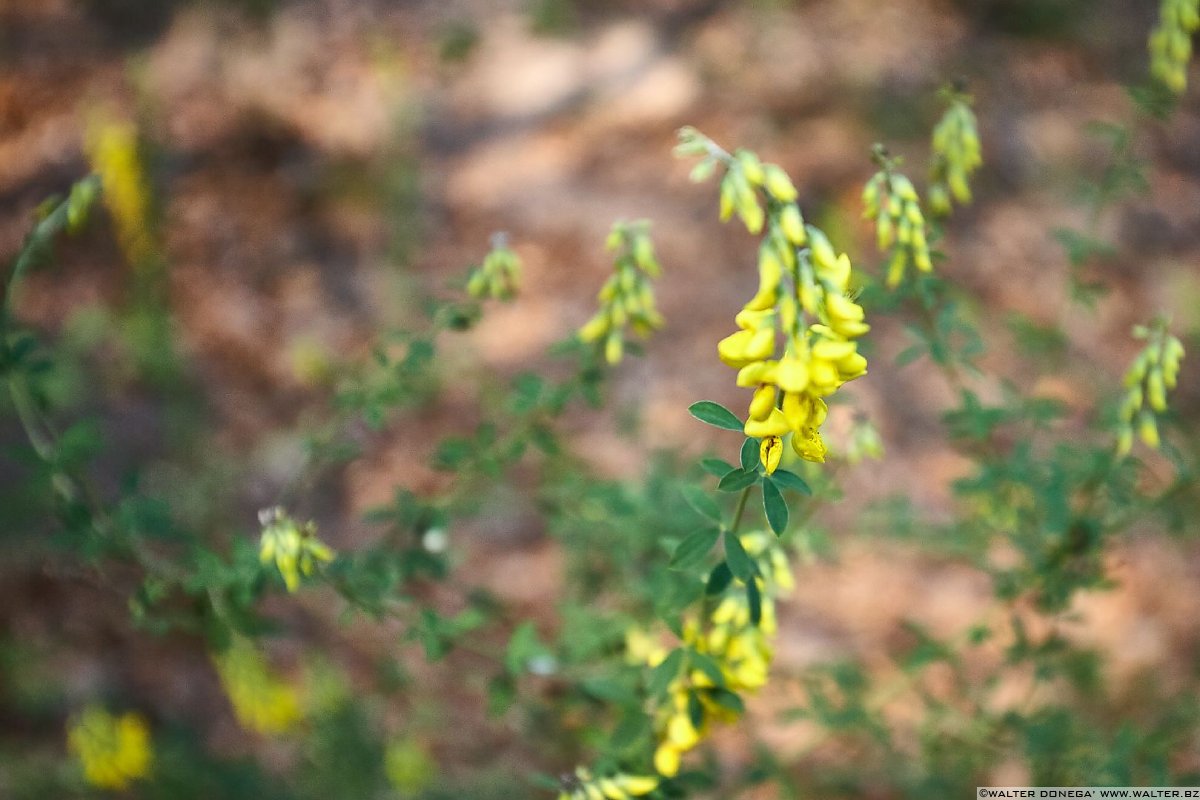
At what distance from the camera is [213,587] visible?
204cm

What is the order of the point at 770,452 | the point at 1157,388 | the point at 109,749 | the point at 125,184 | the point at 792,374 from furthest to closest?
the point at 125,184
the point at 109,749
the point at 1157,388
the point at 770,452
the point at 792,374

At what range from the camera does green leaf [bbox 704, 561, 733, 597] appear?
1578 millimetres

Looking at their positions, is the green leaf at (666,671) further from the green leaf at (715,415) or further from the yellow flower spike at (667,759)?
the green leaf at (715,415)

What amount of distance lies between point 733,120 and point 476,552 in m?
2.60

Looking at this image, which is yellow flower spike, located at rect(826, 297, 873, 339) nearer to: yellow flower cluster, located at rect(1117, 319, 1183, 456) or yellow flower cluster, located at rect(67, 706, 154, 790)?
yellow flower cluster, located at rect(1117, 319, 1183, 456)

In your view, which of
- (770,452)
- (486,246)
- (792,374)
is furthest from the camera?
(486,246)

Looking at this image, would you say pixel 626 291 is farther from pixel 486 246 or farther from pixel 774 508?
pixel 486 246

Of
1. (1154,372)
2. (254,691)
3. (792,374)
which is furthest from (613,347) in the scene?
(254,691)

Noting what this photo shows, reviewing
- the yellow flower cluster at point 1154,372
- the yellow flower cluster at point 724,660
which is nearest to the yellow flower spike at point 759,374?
the yellow flower cluster at point 724,660

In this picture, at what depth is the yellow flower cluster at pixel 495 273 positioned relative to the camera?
2133 millimetres

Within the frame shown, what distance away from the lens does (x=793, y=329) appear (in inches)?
50.0

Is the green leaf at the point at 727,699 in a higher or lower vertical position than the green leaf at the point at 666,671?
lower

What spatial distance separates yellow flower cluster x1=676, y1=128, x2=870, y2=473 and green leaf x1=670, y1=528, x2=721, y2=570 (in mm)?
334

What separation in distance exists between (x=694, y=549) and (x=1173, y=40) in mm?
1764
